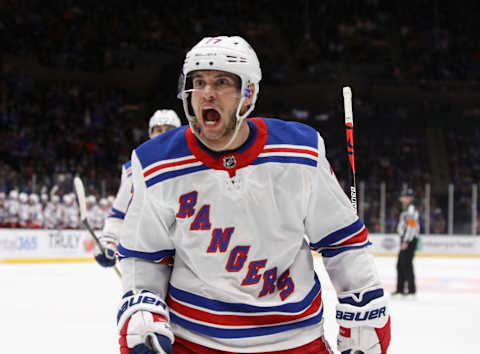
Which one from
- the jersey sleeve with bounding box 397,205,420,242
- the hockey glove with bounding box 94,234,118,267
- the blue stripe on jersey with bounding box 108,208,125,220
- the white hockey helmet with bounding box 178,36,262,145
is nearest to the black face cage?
the white hockey helmet with bounding box 178,36,262,145

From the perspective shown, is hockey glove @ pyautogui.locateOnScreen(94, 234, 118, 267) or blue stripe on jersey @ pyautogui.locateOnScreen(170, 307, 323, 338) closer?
blue stripe on jersey @ pyautogui.locateOnScreen(170, 307, 323, 338)

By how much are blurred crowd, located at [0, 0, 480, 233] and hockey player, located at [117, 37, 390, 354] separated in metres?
13.7

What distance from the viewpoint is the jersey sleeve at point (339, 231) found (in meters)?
1.79

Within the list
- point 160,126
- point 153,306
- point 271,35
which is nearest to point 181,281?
point 153,306

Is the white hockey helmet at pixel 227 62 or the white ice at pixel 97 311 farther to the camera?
the white ice at pixel 97 311

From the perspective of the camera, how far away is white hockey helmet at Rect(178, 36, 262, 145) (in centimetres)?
177

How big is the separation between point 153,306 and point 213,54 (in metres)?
0.64

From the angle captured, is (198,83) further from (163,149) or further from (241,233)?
(241,233)

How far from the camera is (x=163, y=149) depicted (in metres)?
1.79

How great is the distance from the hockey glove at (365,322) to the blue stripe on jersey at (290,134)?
1.33 feet

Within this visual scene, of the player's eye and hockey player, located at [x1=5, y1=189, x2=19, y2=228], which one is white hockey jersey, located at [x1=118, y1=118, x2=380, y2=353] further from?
hockey player, located at [x1=5, y1=189, x2=19, y2=228]

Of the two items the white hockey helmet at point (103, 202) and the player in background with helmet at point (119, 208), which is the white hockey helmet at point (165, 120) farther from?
the white hockey helmet at point (103, 202)

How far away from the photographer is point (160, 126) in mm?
4309

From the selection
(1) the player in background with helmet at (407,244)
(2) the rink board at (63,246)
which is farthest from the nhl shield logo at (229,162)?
(2) the rink board at (63,246)
